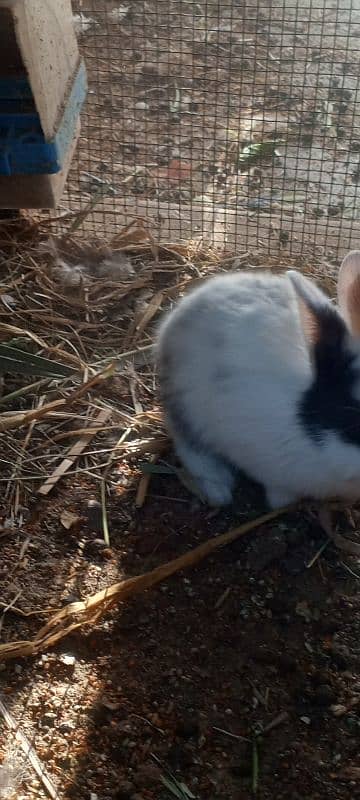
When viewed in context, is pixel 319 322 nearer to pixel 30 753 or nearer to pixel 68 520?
pixel 68 520

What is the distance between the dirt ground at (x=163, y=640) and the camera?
6.48 feet

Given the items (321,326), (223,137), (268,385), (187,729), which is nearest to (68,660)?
(187,729)

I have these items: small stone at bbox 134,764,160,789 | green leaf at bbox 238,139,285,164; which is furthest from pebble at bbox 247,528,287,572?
Answer: green leaf at bbox 238,139,285,164

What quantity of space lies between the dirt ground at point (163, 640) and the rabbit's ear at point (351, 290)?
64 cm

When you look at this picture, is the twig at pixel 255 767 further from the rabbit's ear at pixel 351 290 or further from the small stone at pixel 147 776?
the rabbit's ear at pixel 351 290

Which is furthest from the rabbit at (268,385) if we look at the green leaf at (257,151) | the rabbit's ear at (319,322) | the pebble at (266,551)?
the green leaf at (257,151)

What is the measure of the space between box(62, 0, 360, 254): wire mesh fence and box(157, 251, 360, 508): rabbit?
128 centimetres

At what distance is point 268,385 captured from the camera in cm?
232

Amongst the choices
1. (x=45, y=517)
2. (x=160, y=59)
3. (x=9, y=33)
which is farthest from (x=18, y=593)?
(x=160, y=59)

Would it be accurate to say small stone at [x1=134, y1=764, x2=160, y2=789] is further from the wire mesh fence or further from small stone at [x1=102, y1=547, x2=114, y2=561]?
the wire mesh fence

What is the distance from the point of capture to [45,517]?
2582mm

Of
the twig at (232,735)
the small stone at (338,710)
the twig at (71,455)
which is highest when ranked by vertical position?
the twig at (71,455)

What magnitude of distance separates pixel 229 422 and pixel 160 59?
2750mm

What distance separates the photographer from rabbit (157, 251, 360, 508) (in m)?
2.18
